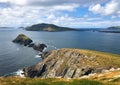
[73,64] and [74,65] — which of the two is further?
[73,64]

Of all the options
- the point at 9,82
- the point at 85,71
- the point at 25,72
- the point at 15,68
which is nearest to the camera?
the point at 9,82

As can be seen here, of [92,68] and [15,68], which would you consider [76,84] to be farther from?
[15,68]

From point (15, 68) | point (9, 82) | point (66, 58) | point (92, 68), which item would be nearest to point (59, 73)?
point (66, 58)

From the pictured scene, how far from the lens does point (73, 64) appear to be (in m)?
120

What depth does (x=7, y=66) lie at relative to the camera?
523 feet

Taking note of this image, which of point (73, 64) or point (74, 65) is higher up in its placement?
point (74, 65)

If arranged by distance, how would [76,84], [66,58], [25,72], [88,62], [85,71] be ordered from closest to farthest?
1. [76,84]
2. [85,71]
3. [88,62]
4. [66,58]
5. [25,72]

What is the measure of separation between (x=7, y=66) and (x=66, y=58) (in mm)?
50662

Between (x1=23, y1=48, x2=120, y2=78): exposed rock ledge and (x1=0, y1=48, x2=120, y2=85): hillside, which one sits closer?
(x1=0, y1=48, x2=120, y2=85): hillside

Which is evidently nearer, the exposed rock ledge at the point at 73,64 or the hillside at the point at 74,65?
the hillside at the point at 74,65

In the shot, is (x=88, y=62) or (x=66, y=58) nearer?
(x=88, y=62)

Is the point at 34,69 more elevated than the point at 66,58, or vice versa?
the point at 66,58

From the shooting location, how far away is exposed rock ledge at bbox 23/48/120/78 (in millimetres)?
103625

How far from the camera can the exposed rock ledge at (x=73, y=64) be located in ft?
340
